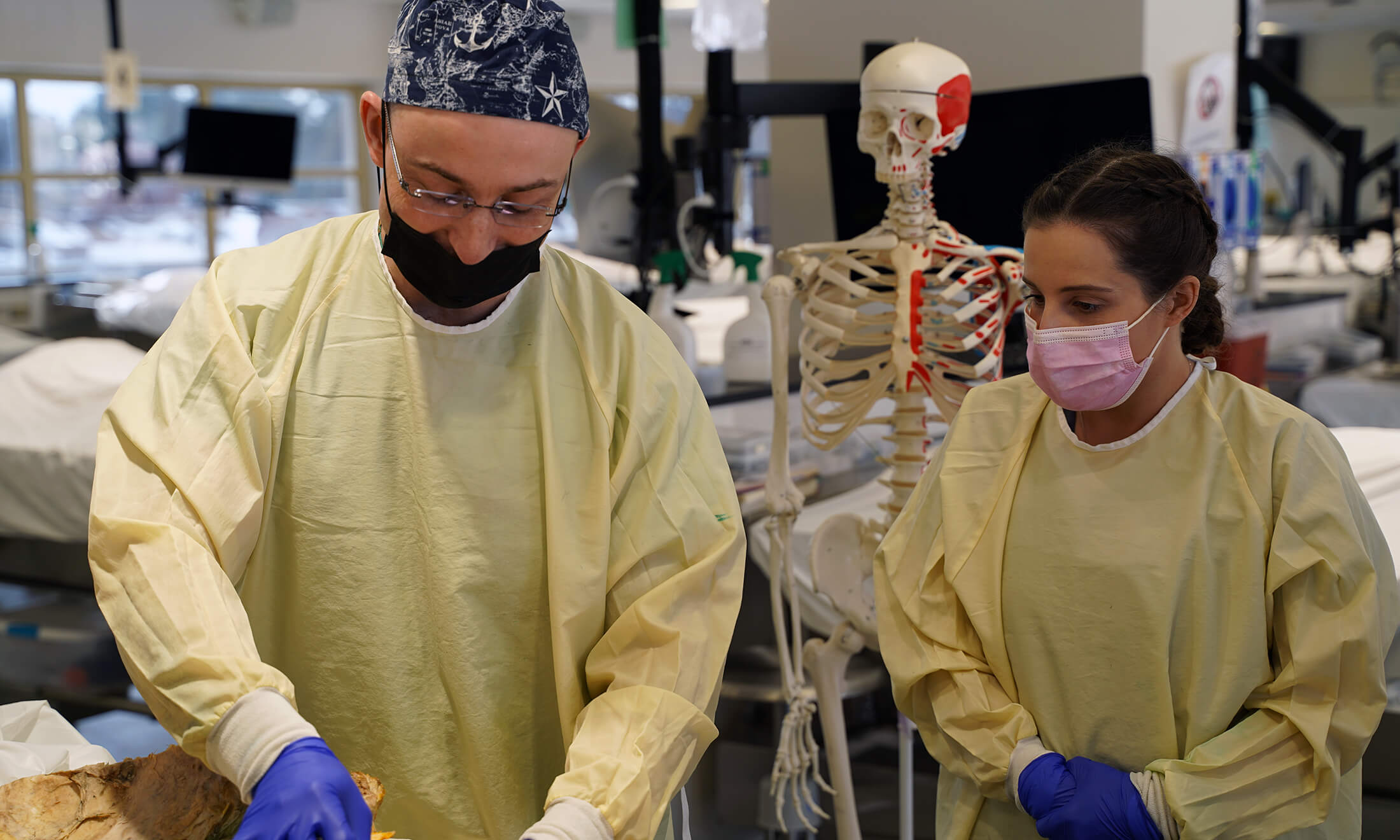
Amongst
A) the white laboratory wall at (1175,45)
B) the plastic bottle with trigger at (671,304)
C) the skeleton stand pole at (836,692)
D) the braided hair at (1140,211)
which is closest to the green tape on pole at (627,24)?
the plastic bottle with trigger at (671,304)

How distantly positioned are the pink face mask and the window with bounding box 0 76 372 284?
21.4 feet

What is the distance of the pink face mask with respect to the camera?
1282 mm

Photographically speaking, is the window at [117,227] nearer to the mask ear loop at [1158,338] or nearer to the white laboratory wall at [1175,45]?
the white laboratory wall at [1175,45]

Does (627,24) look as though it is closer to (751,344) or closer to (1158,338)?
(751,344)

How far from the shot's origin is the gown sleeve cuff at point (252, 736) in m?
0.97

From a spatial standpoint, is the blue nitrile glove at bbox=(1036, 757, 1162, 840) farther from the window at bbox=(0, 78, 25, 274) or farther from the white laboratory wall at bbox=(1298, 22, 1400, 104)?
the white laboratory wall at bbox=(1298, 22, 1400, 104)

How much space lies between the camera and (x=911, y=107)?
6.63 ft

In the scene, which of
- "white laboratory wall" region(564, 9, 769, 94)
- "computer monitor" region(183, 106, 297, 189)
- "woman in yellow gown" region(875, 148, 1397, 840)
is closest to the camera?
"woman in yellow gown" region(875, 148, 1397, 840)

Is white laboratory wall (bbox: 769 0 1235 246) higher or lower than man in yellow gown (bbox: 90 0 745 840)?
higher

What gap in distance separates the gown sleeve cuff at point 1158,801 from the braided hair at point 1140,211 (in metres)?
0.52

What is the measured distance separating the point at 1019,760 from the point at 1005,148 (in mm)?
1745

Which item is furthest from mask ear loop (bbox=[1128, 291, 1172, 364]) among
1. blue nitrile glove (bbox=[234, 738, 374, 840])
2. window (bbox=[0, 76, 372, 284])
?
window (bbox=[0, 76, 372, 284])

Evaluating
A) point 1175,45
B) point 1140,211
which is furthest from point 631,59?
point 1140,211

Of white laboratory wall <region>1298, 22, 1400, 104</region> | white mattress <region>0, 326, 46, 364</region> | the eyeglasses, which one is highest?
white laboratory wall <region>1298, 22, 1400, 104</region>
